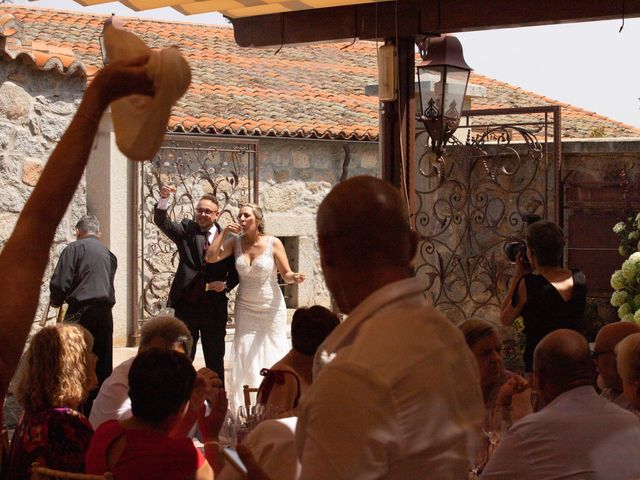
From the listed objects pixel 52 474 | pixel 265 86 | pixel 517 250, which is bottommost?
pixel 52 474

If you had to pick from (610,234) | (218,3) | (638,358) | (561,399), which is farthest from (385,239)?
(610,234)

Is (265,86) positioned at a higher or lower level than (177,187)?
higher

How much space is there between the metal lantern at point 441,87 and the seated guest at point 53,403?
318 centimetres

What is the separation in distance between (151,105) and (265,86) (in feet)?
44.5

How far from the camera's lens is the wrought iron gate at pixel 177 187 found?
35.8 feet

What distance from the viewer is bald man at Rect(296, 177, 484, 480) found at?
149 cm

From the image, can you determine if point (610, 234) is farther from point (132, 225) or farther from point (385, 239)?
point (385, 239)

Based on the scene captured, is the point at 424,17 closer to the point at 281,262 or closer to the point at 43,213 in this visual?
the point at 281,262

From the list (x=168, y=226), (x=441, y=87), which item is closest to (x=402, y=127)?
(x=441, y=87)

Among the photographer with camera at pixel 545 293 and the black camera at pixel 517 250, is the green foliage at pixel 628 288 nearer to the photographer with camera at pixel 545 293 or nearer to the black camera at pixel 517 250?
Answer: the black camera at pixel 517 250

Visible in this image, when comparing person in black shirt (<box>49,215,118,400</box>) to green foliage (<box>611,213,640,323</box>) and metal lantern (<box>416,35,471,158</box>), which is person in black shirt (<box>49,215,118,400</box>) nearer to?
metal lantern (<box>416,35,471,158</box>)

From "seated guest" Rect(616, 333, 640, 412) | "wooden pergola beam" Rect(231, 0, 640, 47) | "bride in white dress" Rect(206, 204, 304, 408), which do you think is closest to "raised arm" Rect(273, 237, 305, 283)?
"bride in white dress" Rect(206, 204, 304, 408)

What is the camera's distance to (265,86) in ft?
48.2

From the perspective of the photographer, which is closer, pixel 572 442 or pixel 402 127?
pixel 572 442
